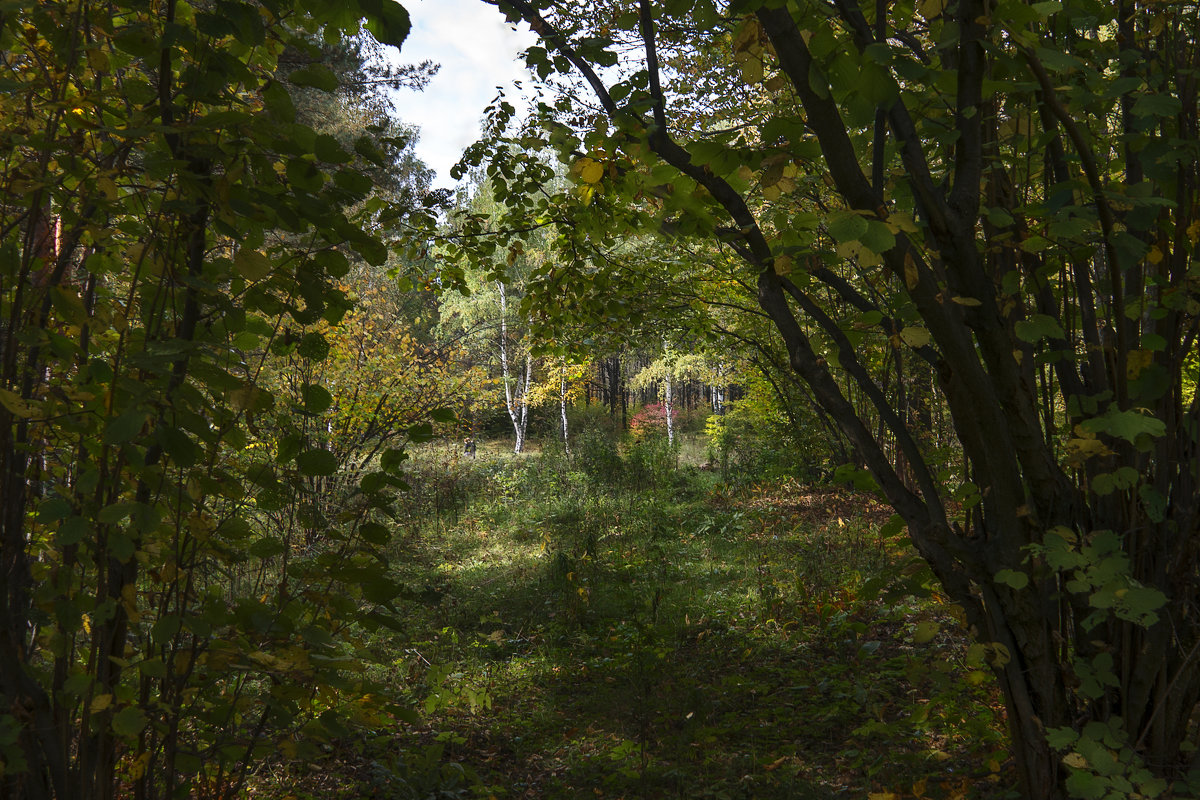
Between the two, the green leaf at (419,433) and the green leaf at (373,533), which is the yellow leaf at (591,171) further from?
the green leaf at (373,533)

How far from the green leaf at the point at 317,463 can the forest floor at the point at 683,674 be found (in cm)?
28

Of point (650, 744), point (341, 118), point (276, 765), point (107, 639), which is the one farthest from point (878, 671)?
point (341, 118)

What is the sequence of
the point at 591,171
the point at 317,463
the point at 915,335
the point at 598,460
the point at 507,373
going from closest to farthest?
the point at 317,463, the point at 915,335, the point at 591,171, the point at 598,460, the point at 507,373

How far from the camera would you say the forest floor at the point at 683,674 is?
2.90 m

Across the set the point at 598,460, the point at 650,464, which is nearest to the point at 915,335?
the point at 598,460

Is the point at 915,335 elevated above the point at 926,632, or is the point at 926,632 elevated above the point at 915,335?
the point at 915,335

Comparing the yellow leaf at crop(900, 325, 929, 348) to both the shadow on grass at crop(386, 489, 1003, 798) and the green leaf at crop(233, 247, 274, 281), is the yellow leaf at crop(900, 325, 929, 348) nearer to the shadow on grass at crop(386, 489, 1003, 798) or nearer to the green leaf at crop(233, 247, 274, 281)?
the shadow on grass at crop(386, 489, 1003, 798)

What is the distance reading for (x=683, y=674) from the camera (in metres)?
4.31

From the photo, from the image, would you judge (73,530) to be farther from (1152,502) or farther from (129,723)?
(1152,502)

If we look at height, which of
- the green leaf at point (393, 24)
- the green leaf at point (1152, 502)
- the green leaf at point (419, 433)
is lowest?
the green leaf at point (1152, 502)

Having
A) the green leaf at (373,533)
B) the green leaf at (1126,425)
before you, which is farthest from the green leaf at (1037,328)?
the green leaf at (373,533)

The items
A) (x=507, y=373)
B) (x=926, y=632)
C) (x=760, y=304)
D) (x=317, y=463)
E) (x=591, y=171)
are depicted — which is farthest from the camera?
(x=507, y=373)

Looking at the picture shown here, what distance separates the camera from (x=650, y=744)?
343 cm

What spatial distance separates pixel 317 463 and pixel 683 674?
3.51 metres
